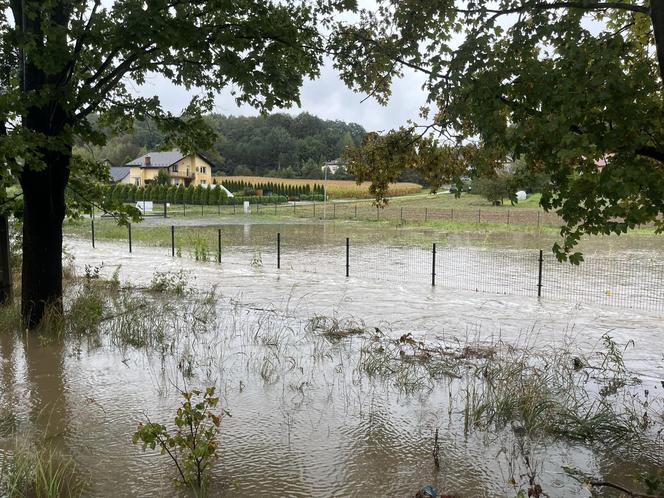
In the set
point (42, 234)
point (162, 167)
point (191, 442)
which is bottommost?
point (191, 442)

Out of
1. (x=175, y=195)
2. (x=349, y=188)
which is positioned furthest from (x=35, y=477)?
(x=349, y=188)

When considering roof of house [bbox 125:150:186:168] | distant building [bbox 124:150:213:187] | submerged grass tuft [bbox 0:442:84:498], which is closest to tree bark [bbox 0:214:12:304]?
submerged grass tuft [bbox 0:442:84:498]

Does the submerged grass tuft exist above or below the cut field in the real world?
below

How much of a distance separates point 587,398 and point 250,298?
28.0 ft

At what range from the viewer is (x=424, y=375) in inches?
310

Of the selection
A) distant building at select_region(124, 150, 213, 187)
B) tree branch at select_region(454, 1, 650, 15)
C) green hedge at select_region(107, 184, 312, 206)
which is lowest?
green hedge at select_region(107, 184, 312, 206)

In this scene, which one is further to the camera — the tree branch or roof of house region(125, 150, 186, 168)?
roof of house region(125, 150, 186, 168)

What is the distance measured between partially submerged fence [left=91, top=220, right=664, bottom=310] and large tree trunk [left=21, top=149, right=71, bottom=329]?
874 cm

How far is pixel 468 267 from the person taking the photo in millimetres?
21391

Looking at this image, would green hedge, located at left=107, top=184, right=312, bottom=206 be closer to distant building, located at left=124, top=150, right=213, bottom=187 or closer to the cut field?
the cut field

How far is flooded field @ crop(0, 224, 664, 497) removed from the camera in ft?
17.3

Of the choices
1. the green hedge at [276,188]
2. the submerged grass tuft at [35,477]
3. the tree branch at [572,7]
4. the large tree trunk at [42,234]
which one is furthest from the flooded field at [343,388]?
the green hedge at [276,188]

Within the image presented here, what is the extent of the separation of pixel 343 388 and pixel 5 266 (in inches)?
292

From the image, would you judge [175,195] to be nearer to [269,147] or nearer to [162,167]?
[162,167]
